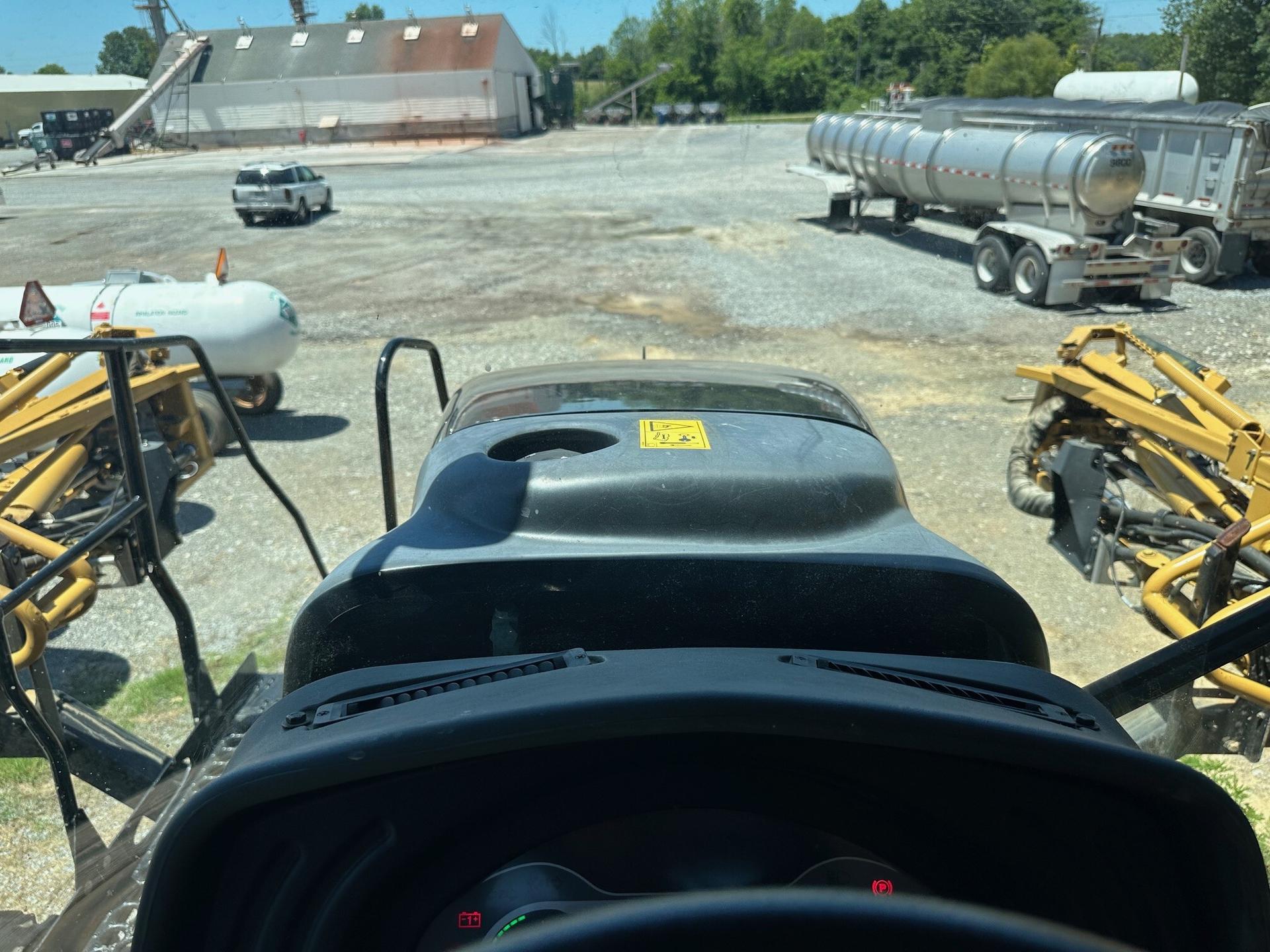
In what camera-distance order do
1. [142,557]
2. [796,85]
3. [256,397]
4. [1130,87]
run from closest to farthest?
[142,557], [256,397], [1130,87], [796,85]

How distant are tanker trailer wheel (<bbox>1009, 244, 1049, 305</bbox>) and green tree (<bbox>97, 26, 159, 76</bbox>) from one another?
183ft

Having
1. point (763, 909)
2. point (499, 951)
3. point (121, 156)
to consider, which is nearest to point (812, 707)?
point (763, 909)

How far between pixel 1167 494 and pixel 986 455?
2.48 metres

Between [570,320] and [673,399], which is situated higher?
[673,399]

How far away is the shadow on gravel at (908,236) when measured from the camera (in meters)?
18.3

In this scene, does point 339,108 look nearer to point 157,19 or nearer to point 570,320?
point 157,19

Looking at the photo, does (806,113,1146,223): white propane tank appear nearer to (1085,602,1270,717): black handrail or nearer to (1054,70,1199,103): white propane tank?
(1054,70,1199,103): white propane tank

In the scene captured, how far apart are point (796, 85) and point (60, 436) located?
199 ft

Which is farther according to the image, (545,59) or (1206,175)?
(545,59)

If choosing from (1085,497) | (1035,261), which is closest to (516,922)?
(1085,497)

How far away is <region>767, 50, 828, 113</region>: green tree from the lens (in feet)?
194

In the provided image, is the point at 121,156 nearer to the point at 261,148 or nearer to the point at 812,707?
the point at 261,148

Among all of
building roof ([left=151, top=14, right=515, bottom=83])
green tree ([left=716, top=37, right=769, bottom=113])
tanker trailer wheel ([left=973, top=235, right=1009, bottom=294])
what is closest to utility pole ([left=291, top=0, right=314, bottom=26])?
building roof ([left=151, top=14, right=515, bottom=83])

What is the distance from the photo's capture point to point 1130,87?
22.2 meters
